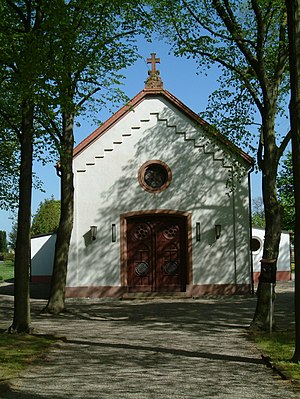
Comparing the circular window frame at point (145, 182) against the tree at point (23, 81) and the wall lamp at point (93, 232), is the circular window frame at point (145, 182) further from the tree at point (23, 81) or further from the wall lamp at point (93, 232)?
the tree at point (23, 81)

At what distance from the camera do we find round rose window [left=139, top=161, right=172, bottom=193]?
23.0 meters

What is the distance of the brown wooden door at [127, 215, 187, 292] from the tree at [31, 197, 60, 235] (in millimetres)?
39097

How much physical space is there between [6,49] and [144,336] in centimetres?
648

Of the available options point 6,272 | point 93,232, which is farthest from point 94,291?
point 6,272

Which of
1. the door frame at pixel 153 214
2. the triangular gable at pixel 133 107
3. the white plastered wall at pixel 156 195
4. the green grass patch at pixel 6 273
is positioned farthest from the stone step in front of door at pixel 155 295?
the green grass patch at pixel 6 273

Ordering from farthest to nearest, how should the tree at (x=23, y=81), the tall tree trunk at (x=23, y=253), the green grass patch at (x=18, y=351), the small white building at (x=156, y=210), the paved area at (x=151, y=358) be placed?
the small white building at (x=156, y=210)
the tall tree trunk at (x=23, y=253)
the tree at (x=23, y=81)
the green grass patch at (x=18, y=351)
the paved area at (x=151, y=358)

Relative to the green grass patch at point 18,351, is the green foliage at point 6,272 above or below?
above

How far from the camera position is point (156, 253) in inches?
910

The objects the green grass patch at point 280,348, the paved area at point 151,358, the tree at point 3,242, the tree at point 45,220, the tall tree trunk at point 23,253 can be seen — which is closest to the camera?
the paved area at point 151,358

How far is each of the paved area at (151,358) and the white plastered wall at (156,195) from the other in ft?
16.0

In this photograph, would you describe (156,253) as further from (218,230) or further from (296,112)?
(296,112)

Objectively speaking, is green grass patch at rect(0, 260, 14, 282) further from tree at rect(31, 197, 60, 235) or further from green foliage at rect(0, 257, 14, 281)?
tree at rect(31, 197, 60, 235)

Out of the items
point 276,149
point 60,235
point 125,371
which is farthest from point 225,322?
point 125,371

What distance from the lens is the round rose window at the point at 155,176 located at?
23.0m
